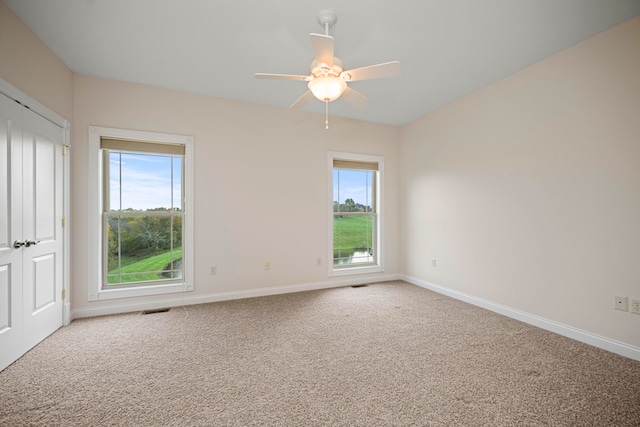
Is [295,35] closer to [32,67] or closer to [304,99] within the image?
[304,99]

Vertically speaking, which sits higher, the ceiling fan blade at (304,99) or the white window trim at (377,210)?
the ceiling fan blade at (304,99)

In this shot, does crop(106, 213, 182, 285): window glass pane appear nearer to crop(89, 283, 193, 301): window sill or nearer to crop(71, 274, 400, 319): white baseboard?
crop(89, 283, 193, 301): window sill

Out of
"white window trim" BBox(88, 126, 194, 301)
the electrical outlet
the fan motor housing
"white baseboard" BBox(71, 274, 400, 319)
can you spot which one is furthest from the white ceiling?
"white baseboard" BBox(71, 274, 400, 319)

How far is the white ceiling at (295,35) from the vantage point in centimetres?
203

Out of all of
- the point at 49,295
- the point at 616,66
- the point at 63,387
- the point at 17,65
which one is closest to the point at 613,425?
the point at 616,66

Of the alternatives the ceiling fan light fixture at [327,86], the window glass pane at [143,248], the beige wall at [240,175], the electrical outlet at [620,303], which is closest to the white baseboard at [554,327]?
the electrical outlet at [620,303]

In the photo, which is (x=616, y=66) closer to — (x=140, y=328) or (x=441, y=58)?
(x=441, y=58)

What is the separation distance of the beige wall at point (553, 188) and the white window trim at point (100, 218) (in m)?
3.46

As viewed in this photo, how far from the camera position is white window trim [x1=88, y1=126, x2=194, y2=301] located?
3027 millimetres

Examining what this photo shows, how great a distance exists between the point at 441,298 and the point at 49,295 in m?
4.38

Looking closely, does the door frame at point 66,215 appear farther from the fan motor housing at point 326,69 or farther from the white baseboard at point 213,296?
the fan motor housing at point 326,69

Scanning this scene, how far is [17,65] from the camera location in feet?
7.08

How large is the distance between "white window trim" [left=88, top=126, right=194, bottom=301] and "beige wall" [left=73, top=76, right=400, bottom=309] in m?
0.07

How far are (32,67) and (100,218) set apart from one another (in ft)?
4.99
